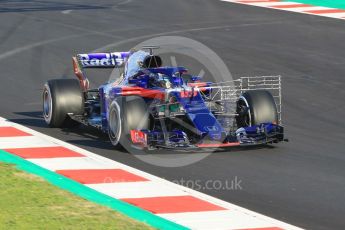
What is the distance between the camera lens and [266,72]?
810 inches

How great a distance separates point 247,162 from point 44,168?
8.68ft

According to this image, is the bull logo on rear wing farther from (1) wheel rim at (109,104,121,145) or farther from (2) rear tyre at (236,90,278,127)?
(2) rear tyre at (236,90,278,127)

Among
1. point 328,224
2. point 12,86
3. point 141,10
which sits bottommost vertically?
point 328,224

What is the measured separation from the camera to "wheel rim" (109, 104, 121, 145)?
1325cm

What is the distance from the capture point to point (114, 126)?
44.1ft

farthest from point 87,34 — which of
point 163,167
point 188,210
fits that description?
point 188,210

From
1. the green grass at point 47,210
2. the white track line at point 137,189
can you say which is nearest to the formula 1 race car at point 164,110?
the white track line at point 137,189

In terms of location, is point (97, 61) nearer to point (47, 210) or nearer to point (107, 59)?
point (107, 59)

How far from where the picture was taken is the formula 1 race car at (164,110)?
514 inches

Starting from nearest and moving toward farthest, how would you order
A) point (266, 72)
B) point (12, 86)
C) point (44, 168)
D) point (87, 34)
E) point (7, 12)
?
point (44, 168), point (12, 86), point (266, 72), point (87, 34), point (7, 12)

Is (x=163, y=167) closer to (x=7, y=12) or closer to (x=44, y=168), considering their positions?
(x=44, y=168)

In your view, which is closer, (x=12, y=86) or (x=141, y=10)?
(x=12, y=86)

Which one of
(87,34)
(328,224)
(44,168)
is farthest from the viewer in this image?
(87,34)

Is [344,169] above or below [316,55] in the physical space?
below
